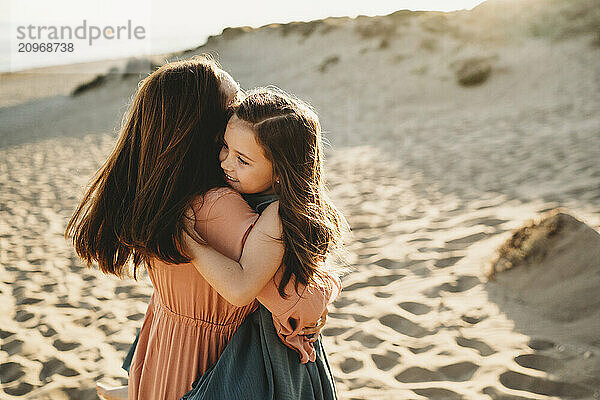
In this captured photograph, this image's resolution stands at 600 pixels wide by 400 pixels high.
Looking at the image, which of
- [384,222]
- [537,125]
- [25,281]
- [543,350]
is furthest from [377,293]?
[537,125]

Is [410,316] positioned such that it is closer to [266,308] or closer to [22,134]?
[266,308]

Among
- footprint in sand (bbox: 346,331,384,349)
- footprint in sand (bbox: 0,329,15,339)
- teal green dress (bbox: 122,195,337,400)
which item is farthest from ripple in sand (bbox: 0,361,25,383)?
teal green dress (bbox: 122,195,337,400)

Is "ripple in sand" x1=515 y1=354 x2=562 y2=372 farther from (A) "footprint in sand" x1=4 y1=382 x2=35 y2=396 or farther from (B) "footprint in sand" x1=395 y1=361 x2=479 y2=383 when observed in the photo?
(A) "footprint in sand" x1=4 y1=382 x2=35 y2=396

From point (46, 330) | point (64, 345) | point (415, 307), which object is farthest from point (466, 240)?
point (46, 330)

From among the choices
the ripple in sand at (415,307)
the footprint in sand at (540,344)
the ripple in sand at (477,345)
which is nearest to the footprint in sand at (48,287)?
the ripple in sand at (415,307)

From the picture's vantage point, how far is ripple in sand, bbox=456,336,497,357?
2.94 metres

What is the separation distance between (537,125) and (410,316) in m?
6.41

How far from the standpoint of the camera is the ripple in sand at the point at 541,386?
2.52 meters

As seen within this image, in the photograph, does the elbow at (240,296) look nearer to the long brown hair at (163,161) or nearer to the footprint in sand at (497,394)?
the long brown hair at (163,161)

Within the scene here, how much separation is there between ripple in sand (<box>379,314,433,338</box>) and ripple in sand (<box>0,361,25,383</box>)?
210cm

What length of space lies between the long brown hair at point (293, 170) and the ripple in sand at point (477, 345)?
191 cm

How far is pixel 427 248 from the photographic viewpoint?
14.4ft

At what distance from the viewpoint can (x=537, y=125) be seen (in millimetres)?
8719

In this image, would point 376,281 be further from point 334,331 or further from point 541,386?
point 541,386
